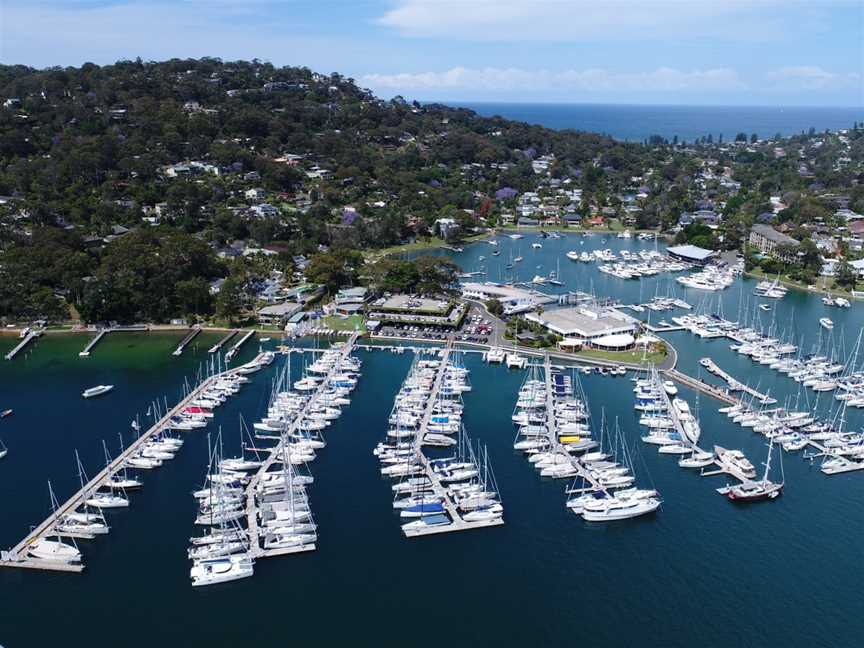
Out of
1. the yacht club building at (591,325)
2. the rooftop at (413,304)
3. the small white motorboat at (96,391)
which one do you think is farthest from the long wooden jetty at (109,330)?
the yacht club building at (591,325)

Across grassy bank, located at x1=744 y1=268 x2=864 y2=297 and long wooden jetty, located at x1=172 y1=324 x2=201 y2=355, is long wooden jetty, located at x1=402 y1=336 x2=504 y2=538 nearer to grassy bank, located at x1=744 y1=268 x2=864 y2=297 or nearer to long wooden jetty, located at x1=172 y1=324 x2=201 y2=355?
long wooden jetty, located at x1=172 y1=324 x2=201 y2=355

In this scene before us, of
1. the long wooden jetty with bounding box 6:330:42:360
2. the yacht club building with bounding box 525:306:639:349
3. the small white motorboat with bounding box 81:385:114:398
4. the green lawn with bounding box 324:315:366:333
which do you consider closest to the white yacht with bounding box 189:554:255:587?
the small white motorboat with bounding box 81:385:114:398

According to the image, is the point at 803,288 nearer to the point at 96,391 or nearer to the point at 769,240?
the point at 769,240

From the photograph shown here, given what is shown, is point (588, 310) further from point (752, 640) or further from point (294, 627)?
point (294, 627)

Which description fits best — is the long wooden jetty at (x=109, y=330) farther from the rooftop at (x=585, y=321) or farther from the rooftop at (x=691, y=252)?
the rooftop at (x=691, y=252)

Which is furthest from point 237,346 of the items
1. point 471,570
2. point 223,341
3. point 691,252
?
point 691,252
